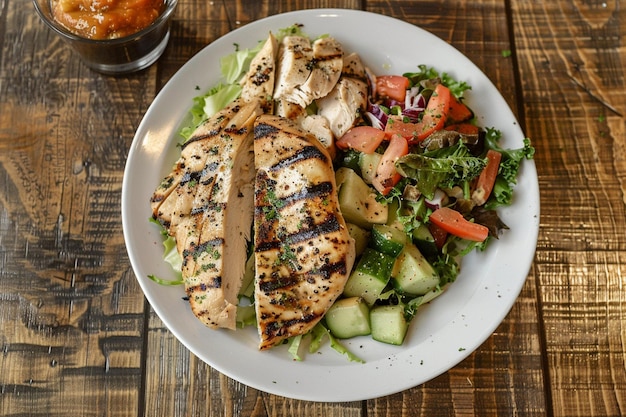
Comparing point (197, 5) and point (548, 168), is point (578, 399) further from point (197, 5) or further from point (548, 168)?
point (197, 5)

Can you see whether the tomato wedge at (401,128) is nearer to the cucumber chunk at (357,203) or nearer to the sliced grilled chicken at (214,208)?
the cucumber chunk at (357,203)

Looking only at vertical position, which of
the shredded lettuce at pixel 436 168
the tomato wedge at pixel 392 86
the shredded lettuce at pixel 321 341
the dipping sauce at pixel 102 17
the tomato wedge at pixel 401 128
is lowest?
the shredded lettuce at pixel 321 341

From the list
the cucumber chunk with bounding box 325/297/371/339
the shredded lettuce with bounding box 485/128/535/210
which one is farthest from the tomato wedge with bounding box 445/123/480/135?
the cucumber chunk with bounding box 325/297/371/339

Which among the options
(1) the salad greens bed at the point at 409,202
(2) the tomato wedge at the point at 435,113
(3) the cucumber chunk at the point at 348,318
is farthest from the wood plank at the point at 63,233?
(2) the tomato wedge at the point at 435,113

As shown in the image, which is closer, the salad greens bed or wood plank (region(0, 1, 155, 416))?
the salad greens bed

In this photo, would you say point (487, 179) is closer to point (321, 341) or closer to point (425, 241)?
point (425, 241)

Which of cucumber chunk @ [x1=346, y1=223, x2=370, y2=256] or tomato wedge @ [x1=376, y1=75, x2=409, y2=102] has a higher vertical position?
tomato wedge @ [x1=376, y1=75, x2=409, y2=102]

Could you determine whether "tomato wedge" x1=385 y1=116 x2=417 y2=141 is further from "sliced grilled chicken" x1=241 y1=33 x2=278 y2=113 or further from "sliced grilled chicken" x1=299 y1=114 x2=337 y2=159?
"sliced grilled chicken" x1=241 y1=33 x2=278 y2=113
